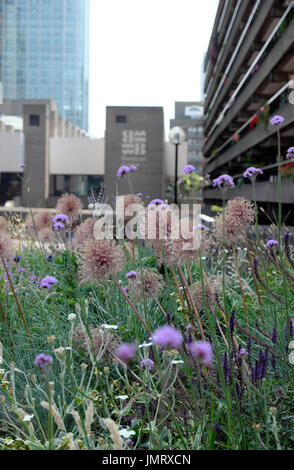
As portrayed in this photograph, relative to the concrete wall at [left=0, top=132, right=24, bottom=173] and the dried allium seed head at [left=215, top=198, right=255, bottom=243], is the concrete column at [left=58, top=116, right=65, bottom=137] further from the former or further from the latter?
the dried allium seed head at [left=215, top=198, right=255, bottom=243]

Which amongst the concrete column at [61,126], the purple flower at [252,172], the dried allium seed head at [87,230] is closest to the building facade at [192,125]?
the concrete column at [61,126]

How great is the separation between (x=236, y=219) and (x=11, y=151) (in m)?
32.3

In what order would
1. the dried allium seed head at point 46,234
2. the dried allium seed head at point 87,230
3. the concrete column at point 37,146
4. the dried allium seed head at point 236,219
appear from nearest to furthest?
the dried allium seed head at point 236,219, the dried allium seed head at point 87,230, the dried allium seed head at point 46,234, the concrete column at point 37,146

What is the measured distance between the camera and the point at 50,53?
16438 centimetres

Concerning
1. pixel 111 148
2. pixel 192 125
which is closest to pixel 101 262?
pixel 111 148

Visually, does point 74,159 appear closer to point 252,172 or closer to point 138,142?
point 138,142

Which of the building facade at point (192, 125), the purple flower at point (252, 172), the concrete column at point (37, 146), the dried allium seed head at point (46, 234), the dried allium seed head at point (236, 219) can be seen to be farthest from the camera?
the building facade at point (192, 125)

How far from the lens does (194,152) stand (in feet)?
265

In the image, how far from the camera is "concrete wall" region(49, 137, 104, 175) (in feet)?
110

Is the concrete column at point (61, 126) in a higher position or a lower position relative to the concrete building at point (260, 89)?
higher

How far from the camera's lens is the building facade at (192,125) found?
7836cm

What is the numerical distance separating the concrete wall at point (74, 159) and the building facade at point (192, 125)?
42.1m

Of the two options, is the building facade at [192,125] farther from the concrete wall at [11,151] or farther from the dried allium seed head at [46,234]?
the dried allium seed head at [46,234]

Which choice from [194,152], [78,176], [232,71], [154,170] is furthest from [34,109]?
[194,152]
